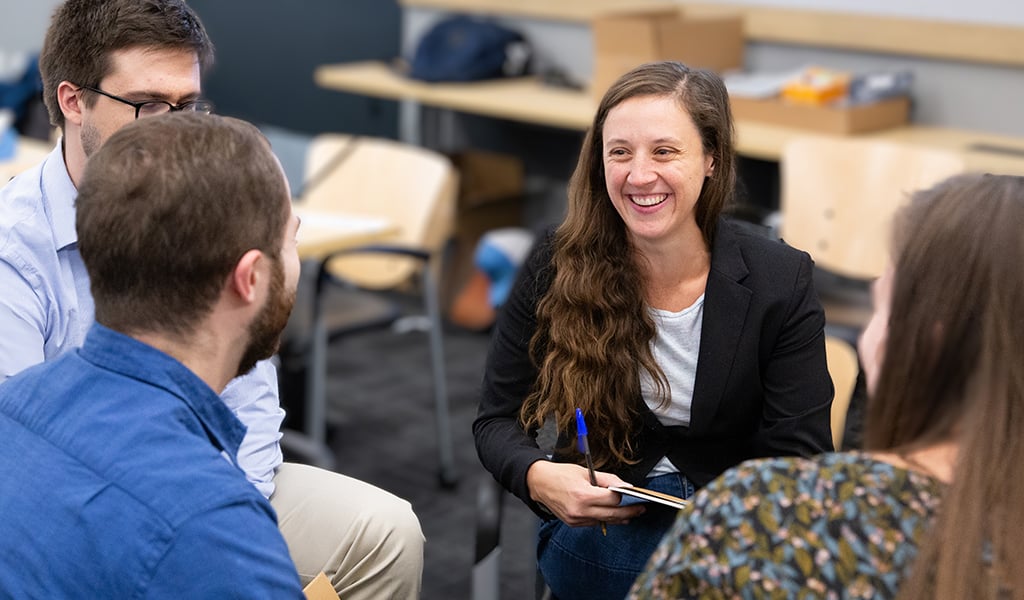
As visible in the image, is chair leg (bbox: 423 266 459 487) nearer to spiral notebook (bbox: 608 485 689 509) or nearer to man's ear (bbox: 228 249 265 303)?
spiral notebook (bbox: 608 485 689 509)

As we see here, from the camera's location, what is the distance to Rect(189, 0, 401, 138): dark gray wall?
18.4 ft

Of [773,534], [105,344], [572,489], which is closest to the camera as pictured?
[773,534]

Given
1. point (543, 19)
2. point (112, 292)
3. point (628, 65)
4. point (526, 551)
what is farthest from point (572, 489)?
point (543, 19)

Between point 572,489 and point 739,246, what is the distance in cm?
44

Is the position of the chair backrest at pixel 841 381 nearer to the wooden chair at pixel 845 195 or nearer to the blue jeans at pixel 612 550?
the blue jeans at pixel 612 550

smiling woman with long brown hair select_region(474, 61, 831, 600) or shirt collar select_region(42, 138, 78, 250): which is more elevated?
shirt collar select_region(42, 138, 78, 250)

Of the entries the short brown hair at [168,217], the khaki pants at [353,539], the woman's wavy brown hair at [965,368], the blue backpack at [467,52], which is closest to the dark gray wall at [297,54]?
the blue backpack at [467,52]

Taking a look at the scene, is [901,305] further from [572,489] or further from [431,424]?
[431,424]

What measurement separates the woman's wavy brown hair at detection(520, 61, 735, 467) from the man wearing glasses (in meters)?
0.31

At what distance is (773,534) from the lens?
1020mm

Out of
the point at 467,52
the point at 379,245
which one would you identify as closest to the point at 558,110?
the point at 467,52

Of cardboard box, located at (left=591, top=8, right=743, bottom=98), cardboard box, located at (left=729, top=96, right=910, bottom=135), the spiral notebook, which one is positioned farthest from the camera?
cardboard box, located at (left=591, top=8, right=743, bottom=98)

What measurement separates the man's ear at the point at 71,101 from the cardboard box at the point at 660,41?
2.29m

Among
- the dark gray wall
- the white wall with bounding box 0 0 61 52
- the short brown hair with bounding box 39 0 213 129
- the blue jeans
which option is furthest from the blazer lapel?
the white wall with bounding box 0 0 61 52
